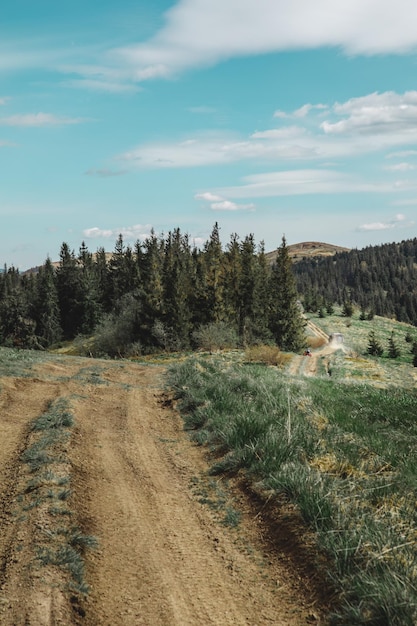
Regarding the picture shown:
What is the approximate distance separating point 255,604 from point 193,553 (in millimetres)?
1094

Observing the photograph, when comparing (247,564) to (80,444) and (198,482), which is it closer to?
(198,482)

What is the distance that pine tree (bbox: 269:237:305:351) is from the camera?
6391cm

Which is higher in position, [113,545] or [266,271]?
[266,271]

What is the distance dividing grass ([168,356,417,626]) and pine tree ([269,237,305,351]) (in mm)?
49275

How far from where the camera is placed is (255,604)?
4605mm

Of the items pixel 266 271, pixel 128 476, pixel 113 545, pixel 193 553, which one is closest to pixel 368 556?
pixel 193 553

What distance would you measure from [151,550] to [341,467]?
10.8 ft

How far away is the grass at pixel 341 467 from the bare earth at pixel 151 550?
389 millimetres

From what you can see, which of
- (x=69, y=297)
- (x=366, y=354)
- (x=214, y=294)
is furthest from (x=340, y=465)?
(x=69, y=297)

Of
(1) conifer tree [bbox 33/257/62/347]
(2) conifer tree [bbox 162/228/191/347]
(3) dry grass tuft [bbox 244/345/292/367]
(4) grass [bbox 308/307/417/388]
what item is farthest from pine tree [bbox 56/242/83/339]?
(3) dry grass tuft [bbox 244/345/292/367]

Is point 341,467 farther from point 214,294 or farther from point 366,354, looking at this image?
point 366,354

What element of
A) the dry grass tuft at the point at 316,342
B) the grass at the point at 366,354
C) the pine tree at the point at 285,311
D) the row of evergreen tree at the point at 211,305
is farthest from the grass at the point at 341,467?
the dry grass tuft at the point at 316,342

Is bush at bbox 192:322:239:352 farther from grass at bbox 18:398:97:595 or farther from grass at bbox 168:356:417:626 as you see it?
grass at bbox 18:398:97:595

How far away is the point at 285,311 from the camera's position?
64.1 meters
